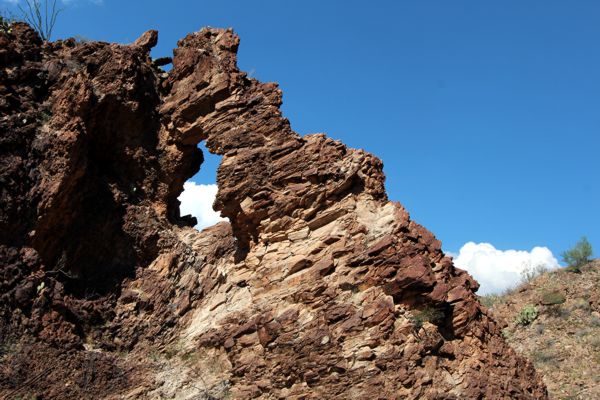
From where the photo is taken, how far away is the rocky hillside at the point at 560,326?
910 inches

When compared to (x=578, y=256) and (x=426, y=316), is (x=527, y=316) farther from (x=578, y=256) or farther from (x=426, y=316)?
(x=426, y=316)

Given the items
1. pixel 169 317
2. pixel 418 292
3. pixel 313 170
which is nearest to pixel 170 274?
pixel 169 317

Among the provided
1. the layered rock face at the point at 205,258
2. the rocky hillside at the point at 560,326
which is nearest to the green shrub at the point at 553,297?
the rocky hillside at the point at 560,326

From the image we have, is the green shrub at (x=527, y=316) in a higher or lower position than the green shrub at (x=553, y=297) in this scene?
lower

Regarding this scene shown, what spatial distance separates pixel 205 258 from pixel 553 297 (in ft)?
71.9

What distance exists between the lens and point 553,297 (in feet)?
A: 95.4

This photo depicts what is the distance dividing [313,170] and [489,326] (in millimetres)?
5688

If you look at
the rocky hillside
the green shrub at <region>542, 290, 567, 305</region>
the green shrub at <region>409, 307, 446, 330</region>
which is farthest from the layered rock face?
the green shrub at <region>542, 290, 567, 305</region>

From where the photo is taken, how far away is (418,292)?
467 inches

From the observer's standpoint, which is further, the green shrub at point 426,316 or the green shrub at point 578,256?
the green shrub at point 578,256

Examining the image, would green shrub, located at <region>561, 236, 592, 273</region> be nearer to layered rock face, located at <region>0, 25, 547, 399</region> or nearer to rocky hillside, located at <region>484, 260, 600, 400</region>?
rocky hillside, located at <region>484, 260, 600, 400</region>

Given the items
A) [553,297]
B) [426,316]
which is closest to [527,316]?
[553,297]

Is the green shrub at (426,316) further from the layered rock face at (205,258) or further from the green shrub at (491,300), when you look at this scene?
the green shrub at (491,300)

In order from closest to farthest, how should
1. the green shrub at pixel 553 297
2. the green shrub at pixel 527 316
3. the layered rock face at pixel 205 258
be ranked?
1. the layered rock face at pixel 205 258
2. the green shrub at pixel 527 316
3. the green shrub at pixel 553 297
